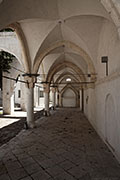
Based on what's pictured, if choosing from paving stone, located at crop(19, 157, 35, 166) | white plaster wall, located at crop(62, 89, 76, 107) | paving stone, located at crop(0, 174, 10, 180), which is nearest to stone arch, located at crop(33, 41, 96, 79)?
paving stone, located at crop(19, 157, 35, 166)

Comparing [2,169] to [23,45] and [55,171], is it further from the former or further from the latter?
[23,45]

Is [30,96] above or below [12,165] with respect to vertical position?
above

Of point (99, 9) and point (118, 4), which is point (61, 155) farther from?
point (99, 9)

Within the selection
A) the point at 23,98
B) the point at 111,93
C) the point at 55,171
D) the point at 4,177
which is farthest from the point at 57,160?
the point at 23,98

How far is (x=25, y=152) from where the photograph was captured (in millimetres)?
4789

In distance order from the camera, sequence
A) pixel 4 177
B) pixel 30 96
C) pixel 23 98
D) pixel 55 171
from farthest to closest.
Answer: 1. pixel 23 98
2. pixel 30 96
3. pixel 55 171
4. pixel 4 177

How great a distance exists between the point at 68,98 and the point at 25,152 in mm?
21348

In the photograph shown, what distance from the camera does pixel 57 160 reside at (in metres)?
4.20

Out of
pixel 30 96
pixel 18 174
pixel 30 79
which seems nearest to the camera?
pixel 18 174

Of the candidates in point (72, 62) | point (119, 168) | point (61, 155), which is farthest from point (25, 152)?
point (72, 62)

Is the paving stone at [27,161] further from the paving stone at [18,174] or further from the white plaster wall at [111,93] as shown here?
the white plaster wall at [111,93]

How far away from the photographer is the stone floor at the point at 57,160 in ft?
11.1

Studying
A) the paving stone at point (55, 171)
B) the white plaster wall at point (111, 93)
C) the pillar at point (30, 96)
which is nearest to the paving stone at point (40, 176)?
the paving stone at point (55, 171)

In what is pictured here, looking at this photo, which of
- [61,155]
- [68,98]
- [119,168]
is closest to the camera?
[119,168]
